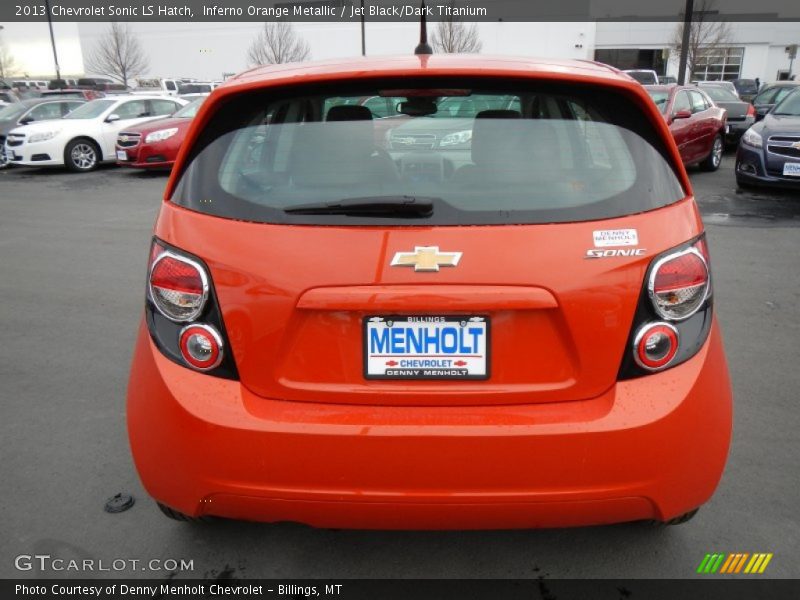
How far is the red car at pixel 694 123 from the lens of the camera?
12.0 metres

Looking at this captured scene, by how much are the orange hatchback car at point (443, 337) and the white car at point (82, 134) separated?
48.7ft

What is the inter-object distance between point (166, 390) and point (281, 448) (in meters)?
0.40

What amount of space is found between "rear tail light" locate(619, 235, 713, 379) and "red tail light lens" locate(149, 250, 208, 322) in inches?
48.9

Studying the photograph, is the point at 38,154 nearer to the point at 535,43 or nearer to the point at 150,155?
the point at 150,155

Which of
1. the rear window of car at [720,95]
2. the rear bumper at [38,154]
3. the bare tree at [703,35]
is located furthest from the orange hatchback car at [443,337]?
the bare tree at [703,35]

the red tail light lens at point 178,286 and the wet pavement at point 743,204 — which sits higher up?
the red tail light lens at point 178,286

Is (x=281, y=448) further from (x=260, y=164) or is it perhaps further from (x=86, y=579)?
(x=86, y=579)

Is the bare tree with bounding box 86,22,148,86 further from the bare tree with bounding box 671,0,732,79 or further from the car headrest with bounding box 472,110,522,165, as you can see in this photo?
the car headrest with bounding box 472,110,522,165

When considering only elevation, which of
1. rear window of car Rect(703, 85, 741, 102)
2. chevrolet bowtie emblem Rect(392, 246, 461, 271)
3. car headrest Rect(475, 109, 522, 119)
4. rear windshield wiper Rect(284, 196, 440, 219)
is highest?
car headrest Rect(475, 109, 522, 119)

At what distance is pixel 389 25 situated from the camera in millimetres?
64312

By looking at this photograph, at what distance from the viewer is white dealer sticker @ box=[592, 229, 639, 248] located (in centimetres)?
193

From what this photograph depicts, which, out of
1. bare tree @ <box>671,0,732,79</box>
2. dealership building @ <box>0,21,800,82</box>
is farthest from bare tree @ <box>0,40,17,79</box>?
bare tree @ <box>671,0,732,79</box>

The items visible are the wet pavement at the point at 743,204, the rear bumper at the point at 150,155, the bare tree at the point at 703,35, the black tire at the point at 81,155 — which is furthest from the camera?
the bare tree at the point at 703,35

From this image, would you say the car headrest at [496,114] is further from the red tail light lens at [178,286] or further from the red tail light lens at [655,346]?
the red tail light lens at [178,286]
